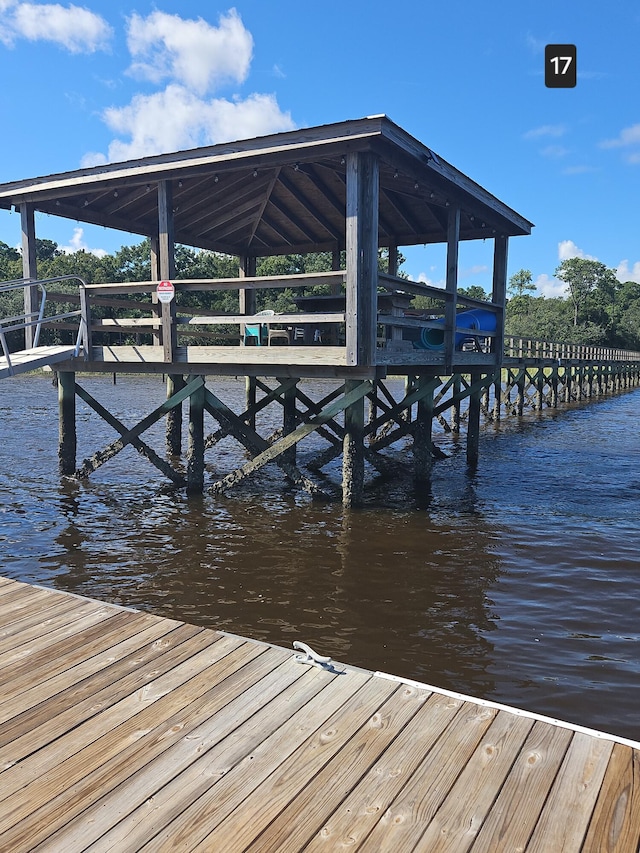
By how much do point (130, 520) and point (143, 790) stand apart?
6942mm

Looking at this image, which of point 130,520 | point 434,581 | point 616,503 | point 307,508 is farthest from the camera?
point 616,503

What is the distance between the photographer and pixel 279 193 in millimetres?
12273

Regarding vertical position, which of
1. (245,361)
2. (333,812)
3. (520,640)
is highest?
(245,361)

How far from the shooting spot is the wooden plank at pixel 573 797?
2.38 meters

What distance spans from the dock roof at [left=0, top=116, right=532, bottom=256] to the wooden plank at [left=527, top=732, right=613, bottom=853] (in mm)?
6928

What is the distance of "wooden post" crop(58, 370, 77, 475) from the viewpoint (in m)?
11.3

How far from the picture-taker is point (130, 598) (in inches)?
257

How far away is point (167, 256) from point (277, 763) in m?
8.20

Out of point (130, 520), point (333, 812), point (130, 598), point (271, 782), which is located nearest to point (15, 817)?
point (271, 782)

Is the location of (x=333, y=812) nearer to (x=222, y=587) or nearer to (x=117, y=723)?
(x=117, y=723)

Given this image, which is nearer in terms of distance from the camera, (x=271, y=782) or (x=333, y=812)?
(x=333, y=812)

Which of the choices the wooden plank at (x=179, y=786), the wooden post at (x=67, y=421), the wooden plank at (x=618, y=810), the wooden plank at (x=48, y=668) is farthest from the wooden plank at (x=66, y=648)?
the wooden post at (x=67, y=421)

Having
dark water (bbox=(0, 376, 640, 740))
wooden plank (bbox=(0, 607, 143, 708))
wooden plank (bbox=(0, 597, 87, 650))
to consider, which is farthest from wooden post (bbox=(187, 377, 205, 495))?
wooden plank (bbox=(0, 607, 143, 708))

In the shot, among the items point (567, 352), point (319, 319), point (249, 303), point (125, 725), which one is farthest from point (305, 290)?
point (125, 725)
